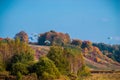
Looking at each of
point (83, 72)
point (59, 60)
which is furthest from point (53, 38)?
point (59, 60)

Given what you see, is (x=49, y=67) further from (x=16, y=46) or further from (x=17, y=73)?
(x=16, y=46)

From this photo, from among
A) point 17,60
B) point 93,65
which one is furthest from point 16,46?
point 93,65

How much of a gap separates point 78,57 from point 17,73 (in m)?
25.9

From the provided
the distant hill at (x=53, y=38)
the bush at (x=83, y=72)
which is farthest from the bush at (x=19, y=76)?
the distant hill at (x=53, y=38)

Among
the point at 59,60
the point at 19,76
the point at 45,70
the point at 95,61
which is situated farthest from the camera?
the point at 95,61

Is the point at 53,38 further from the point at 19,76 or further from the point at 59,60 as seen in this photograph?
the point at 19,76

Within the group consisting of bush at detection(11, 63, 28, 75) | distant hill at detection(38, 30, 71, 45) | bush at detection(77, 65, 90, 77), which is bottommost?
bush at detection(77, 65, 90, 77)

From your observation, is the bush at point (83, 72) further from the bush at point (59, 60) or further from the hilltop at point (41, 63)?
the bush at point (59, 60)

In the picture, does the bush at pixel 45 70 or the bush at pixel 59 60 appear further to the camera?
the bush at pixel 59 60

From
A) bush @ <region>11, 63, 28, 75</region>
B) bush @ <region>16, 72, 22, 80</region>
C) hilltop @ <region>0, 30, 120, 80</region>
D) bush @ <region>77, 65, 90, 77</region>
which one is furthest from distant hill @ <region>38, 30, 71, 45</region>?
bush @ <region>16, 72, 22, 80</region>

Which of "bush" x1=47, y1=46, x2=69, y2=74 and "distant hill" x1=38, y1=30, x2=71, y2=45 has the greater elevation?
"distant hill" x1=38, y1=30, x2=71, y2=45

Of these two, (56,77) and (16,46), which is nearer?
(56,77)

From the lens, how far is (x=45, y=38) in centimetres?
17588

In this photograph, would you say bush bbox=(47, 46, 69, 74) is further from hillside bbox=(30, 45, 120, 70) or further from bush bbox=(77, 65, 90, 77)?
hillside bbox=(30, 45, 120, 70)
